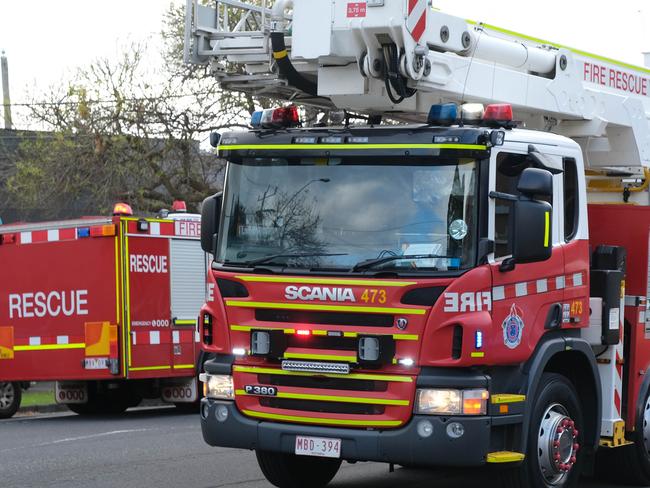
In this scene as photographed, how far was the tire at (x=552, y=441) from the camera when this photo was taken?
7805 mm

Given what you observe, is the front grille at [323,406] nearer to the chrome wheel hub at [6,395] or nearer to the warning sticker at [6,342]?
the warning sticker at [6,342]

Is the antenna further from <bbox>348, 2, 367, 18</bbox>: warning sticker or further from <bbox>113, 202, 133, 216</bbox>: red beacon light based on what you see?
<bbox>348, 2, 367, 18</bbox>: warning sticker

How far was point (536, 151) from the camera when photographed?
7.93 m

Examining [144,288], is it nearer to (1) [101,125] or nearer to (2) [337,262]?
(2) [337,262]

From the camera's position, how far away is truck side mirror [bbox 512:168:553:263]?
743 cm

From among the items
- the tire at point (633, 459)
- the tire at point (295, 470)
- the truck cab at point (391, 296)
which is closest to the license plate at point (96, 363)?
the tire at point (295, 470)

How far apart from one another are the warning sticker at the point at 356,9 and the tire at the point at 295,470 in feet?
10.4

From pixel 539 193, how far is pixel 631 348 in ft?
7.61

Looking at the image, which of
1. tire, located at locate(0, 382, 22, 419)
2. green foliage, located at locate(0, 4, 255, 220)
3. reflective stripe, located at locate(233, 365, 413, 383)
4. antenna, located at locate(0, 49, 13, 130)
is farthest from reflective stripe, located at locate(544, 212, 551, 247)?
Result: antenna, located at locate(0, 49, 13, 130)

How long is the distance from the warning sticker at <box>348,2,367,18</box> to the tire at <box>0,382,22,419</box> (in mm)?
10465

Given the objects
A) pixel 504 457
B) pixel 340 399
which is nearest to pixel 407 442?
pixel 340 399

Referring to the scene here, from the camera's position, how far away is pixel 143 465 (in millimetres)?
10562

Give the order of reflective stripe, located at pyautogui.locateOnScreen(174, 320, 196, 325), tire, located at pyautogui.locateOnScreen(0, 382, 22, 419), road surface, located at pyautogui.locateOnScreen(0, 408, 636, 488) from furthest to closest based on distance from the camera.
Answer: tire, located at pyautogui.locateOnScreen(0, 382, 22, 419)
reflective stripe, located at pyautogui.locateOnScreen(174, 320, 196, 325)
road surface, located at pyautogui.locateOnScreen(0, 408, 636, 488)

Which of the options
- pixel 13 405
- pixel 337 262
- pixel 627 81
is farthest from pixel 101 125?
pixel 337 262
